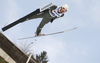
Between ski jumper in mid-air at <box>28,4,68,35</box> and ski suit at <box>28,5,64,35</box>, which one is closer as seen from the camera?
ski jumper in mid-air at <box>28,4,68,35</box>

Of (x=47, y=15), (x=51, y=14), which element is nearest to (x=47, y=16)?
(x=47, y=15)

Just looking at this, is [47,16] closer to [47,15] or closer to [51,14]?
[47,15]

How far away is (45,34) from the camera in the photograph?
25.8 ft

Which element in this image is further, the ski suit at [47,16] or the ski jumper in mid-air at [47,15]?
the ski suit at [47,16]

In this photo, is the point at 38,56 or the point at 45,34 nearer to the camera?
the point at 45,34

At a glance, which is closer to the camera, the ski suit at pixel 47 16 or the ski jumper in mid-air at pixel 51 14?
the ski jumper in mid-air at pixel 51 14

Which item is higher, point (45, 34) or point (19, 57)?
point (19, 57)

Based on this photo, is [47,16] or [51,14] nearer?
[51,14]

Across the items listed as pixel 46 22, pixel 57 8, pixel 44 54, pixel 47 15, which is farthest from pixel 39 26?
pixel 44 54

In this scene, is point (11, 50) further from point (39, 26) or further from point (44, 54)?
point (44, 54)

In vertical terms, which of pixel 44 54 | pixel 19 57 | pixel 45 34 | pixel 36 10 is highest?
pixel 36 10

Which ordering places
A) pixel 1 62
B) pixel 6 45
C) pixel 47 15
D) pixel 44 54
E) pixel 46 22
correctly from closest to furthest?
pixel 1 62
pixel 6 45
pixel 47 15
pixel 46 22
pixel 44 54

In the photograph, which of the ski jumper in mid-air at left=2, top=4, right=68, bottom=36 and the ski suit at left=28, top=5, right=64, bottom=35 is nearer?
the ski jumper in mid-air at left=2, top=4, right=68, bottom=36

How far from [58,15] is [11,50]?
3.27 meters
